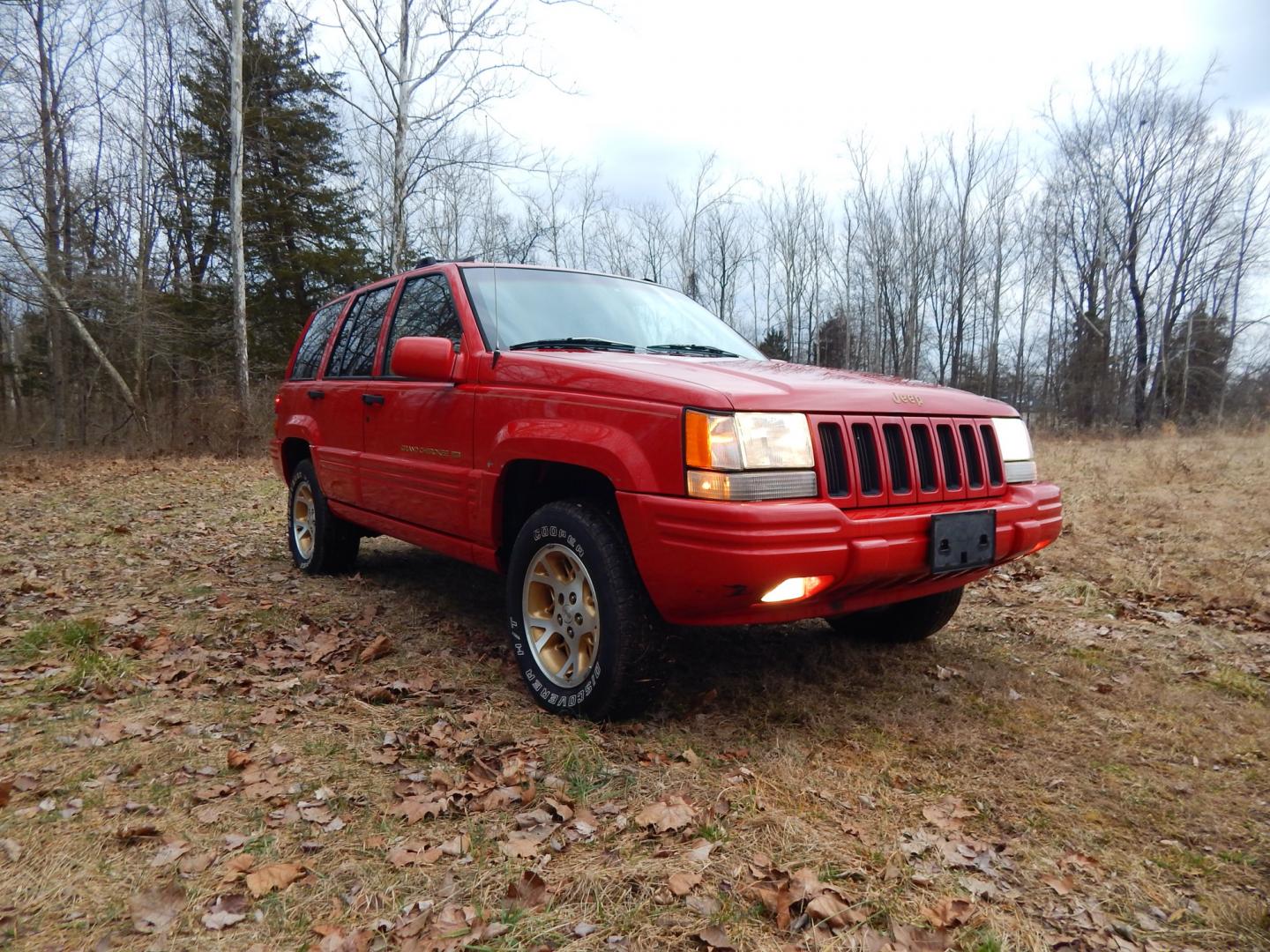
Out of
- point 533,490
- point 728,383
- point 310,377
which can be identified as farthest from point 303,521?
point 728,383

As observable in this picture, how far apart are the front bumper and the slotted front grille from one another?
7 cm

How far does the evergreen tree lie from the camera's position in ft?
63.4

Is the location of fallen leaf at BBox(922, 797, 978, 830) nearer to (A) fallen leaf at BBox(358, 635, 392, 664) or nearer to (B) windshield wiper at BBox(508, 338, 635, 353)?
(B) windshield wiper at BBox(508, 338, 635, 353)

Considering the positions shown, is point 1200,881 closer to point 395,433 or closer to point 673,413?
point 673,413

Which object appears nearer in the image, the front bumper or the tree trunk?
the front bumper

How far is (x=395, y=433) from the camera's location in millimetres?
4016

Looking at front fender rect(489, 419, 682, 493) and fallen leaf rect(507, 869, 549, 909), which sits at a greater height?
front fender rect(489, 419, 682, 493)

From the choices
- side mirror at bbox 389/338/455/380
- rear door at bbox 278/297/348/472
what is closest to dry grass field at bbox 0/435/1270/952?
rear door at bbox 278/297/348/472

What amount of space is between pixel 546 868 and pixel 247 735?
1.46 m

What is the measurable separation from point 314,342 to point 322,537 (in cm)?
141

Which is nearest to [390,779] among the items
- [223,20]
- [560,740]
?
[560,740]

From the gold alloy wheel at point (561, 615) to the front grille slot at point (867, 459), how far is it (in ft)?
3.39

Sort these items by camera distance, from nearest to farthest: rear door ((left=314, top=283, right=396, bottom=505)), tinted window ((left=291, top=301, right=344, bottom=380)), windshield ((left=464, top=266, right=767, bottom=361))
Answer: windshield ((left=464, top=266, right=767, bottom=361)) → rear door ((left=314, top=283, right=396, bottom=505)) → tinted window ((left=291, top=301, right=344, bottom=380))

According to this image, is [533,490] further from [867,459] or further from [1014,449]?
[1014,449]
